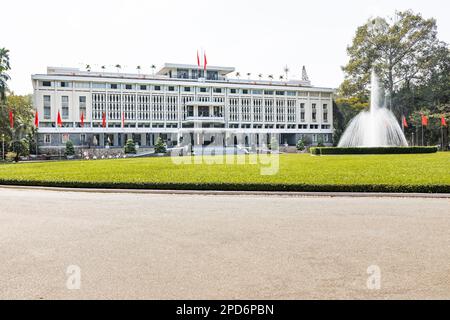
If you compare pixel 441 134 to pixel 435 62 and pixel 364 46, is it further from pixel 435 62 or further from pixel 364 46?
pixel 364 46

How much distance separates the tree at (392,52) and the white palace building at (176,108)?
22.7m

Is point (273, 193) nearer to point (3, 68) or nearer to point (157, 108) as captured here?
point (3, 68)

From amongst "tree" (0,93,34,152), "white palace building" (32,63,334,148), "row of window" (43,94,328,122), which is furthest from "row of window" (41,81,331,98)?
"tree" (0,93,34,152)

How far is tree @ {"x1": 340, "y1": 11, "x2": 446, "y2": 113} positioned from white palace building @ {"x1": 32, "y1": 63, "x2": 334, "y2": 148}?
22.7m

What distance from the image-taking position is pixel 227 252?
608 cm

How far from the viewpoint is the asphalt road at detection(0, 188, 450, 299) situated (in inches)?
179

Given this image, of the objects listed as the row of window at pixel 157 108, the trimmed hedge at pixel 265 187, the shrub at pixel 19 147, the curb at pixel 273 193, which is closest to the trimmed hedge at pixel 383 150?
the trimmed hedge at pixel 265 187

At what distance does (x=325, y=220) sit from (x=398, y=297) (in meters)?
4.47

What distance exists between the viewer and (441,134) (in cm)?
6031

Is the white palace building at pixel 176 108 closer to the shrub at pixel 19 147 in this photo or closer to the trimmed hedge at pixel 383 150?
the shrub at pixel 19 147

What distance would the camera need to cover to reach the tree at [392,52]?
61375mm

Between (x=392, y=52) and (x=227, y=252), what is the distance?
6426 centimetres

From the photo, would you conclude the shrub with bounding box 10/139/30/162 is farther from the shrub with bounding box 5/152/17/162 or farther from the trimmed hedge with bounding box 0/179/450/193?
the trimmed hedge with bounding box 0/179/450/193
